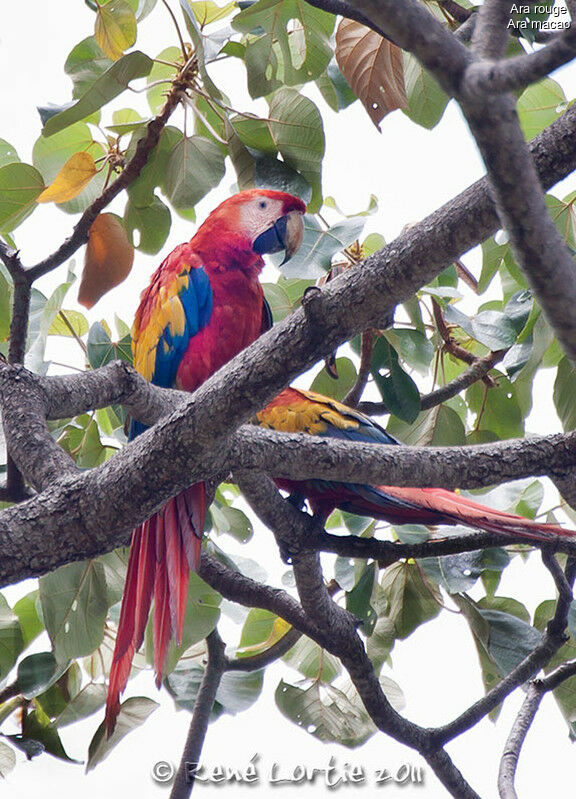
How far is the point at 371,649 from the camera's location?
1238mm

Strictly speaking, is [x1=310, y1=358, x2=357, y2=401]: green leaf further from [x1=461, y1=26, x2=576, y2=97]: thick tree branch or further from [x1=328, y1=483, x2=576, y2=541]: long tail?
[x1=461, y1=26, x2=576, y2=97]: thick tree branch

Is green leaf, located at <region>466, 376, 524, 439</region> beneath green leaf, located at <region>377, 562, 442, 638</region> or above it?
above

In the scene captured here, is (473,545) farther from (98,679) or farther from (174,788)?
(98,679)

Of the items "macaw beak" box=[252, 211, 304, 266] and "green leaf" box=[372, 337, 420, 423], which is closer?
"green leaf" box=[372, 337, 420, 423]

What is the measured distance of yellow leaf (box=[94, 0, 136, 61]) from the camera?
101 cm

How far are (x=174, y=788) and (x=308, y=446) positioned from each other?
2.06 feet

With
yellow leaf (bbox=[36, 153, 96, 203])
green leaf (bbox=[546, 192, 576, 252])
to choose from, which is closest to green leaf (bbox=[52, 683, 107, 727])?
yellow leaf (bbox=[36, 153, 96, 203])

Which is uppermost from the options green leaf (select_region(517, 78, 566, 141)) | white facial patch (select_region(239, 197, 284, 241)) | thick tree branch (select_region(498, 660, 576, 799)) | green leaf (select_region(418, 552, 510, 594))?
white facial patch (select_region(239, 197, 284, 241))

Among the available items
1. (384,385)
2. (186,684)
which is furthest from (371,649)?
(384,385)

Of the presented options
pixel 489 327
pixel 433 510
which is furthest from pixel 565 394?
pixel 433 510

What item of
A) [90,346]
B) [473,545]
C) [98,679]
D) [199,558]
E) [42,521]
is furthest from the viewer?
[98,679]

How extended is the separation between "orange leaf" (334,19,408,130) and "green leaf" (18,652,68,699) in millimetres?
868

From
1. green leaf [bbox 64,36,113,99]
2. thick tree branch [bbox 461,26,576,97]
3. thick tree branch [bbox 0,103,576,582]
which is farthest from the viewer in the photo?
green leaf [bbox 64,36,113,99]

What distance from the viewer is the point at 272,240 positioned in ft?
4.30
